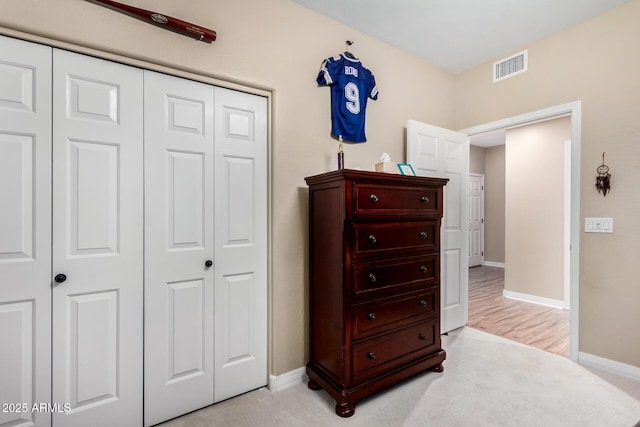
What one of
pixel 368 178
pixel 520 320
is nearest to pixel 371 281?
Answer: pixel 368 178

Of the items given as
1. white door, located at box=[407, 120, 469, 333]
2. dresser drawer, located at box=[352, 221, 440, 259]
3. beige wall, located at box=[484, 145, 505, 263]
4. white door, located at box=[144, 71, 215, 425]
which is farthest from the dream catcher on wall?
beige wall, located at box=[484, 145, 505, 263]

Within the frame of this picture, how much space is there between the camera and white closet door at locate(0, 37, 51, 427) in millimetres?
1452

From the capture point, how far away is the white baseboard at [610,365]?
7.39 ft

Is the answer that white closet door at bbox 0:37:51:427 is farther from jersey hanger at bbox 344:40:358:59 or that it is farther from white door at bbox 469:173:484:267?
white door at bbox 469:173:484:267

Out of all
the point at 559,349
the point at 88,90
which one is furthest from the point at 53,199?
the point at 559,349

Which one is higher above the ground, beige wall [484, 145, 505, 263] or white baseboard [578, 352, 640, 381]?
beige wall [484, 145, 505, 263]

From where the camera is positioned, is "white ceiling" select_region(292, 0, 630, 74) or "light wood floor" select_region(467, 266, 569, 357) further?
"light wood floor" select_region(467, 266, 569, 357)

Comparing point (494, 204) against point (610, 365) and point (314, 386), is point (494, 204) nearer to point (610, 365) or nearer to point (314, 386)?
point (610, 365)

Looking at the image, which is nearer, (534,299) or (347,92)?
(347,92)

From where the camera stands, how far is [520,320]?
11.5ft

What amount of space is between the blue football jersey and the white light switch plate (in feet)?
6.37

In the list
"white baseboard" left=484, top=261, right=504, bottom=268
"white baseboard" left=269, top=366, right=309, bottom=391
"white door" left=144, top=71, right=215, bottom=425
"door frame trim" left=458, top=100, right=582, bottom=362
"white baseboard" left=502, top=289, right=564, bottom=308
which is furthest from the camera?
"white baseboard" left=484, top=261, right=504, bottom=268

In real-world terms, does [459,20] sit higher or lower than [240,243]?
higher

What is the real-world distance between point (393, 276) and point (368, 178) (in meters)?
0.70
